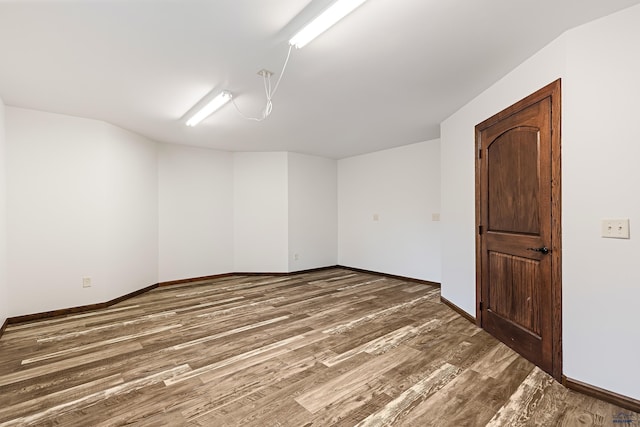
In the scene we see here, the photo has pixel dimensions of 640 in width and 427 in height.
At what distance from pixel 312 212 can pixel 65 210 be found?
13.0 feet

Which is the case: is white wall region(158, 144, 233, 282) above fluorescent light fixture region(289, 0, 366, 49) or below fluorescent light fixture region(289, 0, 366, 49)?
below

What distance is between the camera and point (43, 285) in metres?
3.45

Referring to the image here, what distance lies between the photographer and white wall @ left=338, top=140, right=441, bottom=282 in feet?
16.2

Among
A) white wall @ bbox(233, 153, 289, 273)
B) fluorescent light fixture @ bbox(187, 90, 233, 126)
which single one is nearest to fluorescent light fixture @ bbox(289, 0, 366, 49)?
fluorescent light fixture @ bbox(187, 90, 233, 126)

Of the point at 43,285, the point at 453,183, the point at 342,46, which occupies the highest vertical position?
the point at 342,46

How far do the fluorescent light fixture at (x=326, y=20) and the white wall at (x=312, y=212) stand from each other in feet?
12.9

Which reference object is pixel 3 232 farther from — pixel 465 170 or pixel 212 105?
pixel 465 170

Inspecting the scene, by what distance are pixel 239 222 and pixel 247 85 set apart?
3478 millimetres

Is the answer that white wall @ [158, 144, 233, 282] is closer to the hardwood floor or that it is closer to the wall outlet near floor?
the hardwood floor

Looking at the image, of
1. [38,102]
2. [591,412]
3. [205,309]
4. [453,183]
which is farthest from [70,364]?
[453,183]

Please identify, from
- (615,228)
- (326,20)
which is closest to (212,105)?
(326,20)

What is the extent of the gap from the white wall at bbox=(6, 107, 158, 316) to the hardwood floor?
16.6 inches

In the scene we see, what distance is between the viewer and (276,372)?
221 centimetres

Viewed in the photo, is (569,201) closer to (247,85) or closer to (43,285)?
(247,85)
